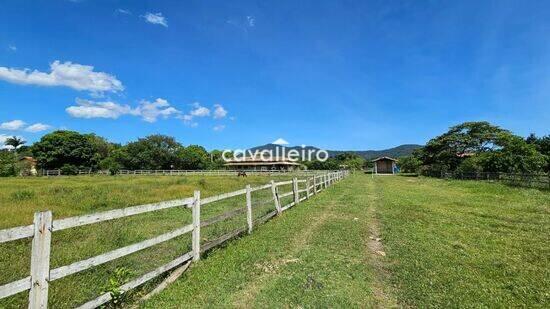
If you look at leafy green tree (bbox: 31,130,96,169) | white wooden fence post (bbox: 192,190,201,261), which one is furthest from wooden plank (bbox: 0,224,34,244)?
leafy green tree (bbox: 31,130,96,169)

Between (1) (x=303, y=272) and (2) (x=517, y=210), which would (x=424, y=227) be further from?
(2) (x=517, y=210)

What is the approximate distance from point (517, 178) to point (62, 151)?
7386 cm

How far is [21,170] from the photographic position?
6519 centimetres

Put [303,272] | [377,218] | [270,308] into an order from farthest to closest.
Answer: [377,218]
[303,272]
[270,308]

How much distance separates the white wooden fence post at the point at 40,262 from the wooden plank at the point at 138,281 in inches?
20.5

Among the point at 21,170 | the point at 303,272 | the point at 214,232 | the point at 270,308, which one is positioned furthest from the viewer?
the point at 21,170

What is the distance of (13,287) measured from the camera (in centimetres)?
336

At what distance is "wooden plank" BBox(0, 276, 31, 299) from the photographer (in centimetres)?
326

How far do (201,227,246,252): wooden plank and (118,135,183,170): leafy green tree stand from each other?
239 ft

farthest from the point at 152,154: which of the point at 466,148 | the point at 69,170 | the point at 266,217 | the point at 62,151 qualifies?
the point at 266,217

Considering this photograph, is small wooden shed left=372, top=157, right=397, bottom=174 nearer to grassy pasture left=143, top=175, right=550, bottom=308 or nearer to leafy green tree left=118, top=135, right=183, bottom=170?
leafy green tree left=118, top=135, right=183, bottom=170

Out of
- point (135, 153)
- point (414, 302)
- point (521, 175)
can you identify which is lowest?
point (414, 302)

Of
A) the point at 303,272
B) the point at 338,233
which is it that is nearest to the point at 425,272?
the point at 303,272

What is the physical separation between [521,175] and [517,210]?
1699cm
